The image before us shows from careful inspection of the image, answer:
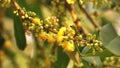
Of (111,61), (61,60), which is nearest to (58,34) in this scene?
(61,60)

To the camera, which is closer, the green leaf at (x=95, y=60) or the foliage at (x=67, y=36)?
the foliage at (x=67, y=36)

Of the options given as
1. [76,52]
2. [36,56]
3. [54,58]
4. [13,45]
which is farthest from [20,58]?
[76,52]

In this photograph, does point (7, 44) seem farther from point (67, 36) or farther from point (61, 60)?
point (67, 36)

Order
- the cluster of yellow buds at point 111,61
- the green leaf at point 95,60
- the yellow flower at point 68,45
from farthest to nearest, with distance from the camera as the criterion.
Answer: the cluster of yellow buds at point 111,61, the green leaf at point 95,60, the yellow flower at point 68,45

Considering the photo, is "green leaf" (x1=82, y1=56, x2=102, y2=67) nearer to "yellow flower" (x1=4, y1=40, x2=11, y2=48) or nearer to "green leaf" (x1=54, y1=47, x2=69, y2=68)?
"green leaf" (x1=54, y1=47, x2=69, y2=68)

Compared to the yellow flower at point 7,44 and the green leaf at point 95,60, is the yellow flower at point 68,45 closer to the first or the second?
the green leaf at point 95,60

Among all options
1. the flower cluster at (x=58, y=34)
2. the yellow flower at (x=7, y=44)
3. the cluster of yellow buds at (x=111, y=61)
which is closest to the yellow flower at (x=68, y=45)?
the flower cluster at (x=58, y=34)

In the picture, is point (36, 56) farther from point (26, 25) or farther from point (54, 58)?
point (26, 25)

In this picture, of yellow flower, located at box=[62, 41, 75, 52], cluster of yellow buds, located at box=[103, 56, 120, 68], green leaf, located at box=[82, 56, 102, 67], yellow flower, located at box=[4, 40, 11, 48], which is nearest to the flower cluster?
yellow flower, located at box=[62, 41, 75, 52]
